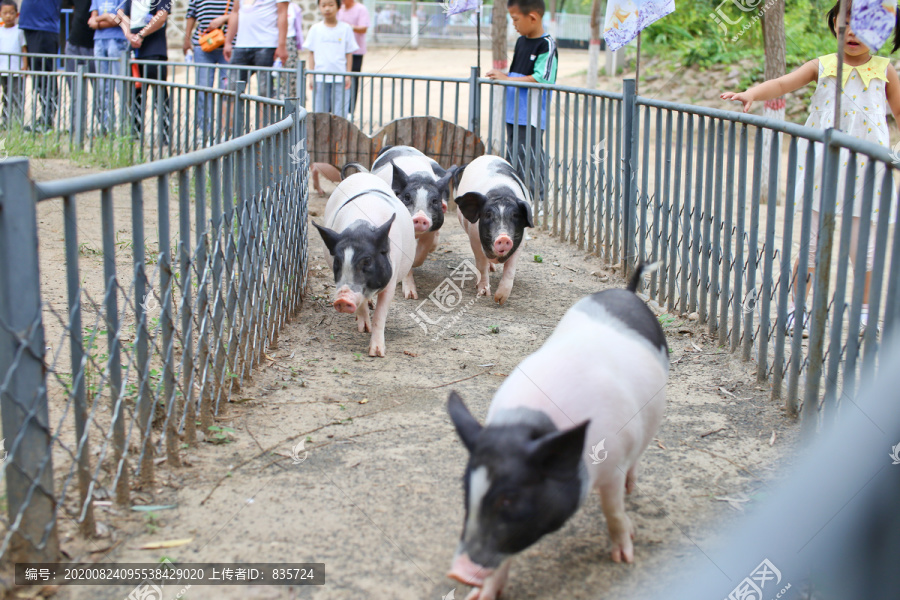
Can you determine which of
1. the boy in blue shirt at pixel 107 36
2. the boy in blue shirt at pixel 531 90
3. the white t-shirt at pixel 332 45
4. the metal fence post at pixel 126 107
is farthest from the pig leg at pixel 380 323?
the boy in blue shirt at pixel 107 36

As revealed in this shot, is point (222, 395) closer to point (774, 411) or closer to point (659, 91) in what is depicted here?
point (774, 411)

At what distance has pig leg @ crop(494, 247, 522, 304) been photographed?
228 inches

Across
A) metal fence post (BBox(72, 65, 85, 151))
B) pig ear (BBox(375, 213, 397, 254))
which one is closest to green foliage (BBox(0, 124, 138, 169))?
metal fence post (BBox(72, 65, 85, 151))

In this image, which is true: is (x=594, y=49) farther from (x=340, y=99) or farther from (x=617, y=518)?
(x=617, y=518)

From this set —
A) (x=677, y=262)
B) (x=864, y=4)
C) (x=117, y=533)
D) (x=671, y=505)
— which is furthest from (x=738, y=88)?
(x=117, y=533)

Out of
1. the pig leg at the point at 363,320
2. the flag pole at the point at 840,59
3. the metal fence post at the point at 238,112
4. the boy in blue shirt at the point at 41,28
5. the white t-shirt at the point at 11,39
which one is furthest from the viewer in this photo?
the white t-shirt at the point at 11,39

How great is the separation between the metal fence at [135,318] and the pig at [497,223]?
117cm

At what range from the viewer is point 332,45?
1011cm

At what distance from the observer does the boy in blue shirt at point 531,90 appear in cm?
772

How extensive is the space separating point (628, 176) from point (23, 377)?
467 cm

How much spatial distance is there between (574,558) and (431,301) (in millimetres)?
3325

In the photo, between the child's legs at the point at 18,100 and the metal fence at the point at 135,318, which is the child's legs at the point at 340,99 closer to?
the metal fence at the point at 135,318

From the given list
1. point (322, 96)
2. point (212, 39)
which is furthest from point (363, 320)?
point (212, 39)

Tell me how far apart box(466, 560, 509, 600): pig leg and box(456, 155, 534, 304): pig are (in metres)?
3.37
